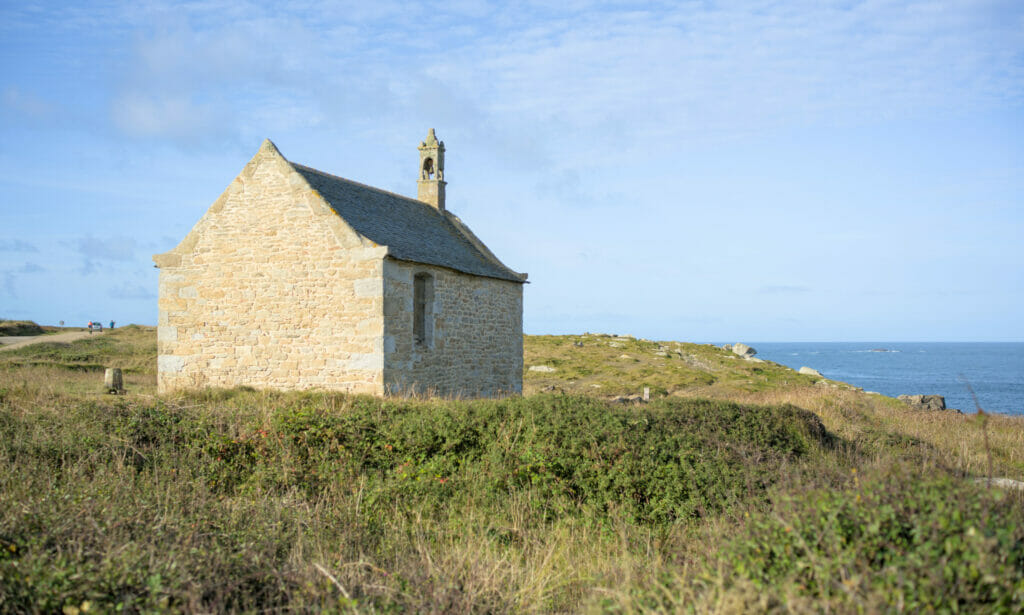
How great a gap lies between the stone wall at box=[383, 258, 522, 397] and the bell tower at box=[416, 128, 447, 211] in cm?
428

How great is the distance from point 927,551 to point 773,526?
3.47 feet

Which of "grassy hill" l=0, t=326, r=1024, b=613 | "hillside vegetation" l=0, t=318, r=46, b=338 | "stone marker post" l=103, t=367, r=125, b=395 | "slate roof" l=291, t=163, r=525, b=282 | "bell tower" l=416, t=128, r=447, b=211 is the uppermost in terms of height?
"bell tower" l=416, t=128, r=447, b=211

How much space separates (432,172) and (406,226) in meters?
4.72

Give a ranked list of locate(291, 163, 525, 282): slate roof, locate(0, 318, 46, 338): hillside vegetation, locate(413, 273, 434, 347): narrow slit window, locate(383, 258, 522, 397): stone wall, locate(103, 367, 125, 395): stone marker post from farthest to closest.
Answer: locate(0, 318, 46, 338): hillside vegetation, locate(413, 273, 434, 347): narrow slit window, locate(291, 163, 525, 282): slate roof, locate(103, 367, 125, 395): stone marker post, locate(383, 258, 522, 397): stone wall

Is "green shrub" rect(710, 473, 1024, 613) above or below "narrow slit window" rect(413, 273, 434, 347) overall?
below

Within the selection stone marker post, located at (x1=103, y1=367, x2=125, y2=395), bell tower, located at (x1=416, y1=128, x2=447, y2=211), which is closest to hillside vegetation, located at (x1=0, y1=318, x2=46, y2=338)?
stone marker post, located at (x1=103, y1=367, x2=125, y2=395)

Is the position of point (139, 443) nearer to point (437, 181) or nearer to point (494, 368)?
point (494, 368)

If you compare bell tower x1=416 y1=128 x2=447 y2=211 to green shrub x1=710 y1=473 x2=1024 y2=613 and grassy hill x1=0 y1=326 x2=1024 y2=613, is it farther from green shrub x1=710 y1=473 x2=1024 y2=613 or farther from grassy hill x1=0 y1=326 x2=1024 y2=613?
green shrub x1=710 y1=473 x2=1024 y2=613

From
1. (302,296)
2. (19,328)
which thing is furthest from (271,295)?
(19,328)

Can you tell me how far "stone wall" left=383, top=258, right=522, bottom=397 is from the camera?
14.5 meters

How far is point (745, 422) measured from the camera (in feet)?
35.9

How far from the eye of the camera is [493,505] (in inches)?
340

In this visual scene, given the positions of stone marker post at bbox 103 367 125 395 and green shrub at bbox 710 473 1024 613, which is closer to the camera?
green shrub at bbox 710 473 1024 613

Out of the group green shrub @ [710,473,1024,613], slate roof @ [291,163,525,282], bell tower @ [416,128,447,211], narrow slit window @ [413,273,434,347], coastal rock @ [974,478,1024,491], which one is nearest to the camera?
green shrub @ [710,473,1024,613]
